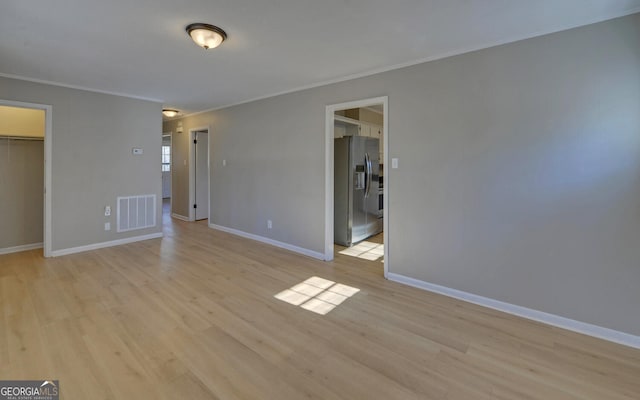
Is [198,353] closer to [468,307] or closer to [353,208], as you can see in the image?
[468,307]

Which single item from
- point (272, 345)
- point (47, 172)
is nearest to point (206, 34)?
point (272, 345)

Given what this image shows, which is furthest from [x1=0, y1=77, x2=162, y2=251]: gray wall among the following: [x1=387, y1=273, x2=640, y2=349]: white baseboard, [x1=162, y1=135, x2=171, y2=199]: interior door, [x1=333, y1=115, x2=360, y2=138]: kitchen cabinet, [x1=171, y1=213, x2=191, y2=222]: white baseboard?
Result: [x1=162, y1=135, x2=171, y2=199]: interior door

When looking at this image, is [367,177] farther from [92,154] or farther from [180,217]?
[180,217]

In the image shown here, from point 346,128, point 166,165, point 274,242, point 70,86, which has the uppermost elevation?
point 70,86

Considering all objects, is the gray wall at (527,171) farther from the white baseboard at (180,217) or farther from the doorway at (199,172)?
the white baseboard at (180,217)

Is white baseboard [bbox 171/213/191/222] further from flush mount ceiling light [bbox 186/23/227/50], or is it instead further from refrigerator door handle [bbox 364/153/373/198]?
flush mount ceiling light [bbox 186/23/227/50]

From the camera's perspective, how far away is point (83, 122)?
4.48m

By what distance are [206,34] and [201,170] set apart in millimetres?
4972

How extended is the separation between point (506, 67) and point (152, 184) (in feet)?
18.0

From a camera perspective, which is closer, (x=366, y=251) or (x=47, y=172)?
(x=47, y=172)

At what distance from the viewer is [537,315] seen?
2.64 metres

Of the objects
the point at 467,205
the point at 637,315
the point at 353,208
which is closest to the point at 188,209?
the point at 353,208

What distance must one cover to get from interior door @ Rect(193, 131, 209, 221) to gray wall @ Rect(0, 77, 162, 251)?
5.32 feet

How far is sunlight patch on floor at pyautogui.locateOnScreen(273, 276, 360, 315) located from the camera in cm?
286
